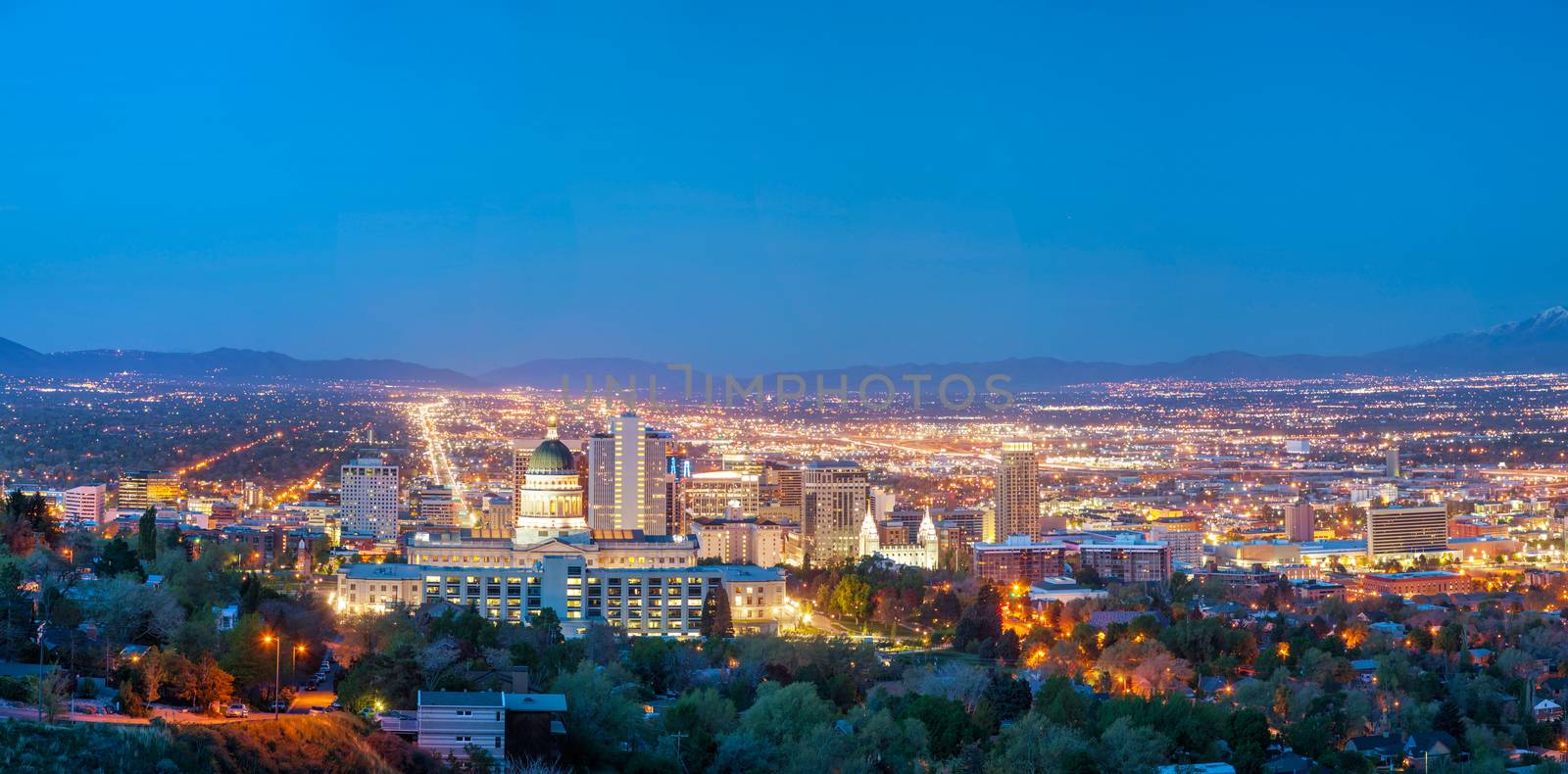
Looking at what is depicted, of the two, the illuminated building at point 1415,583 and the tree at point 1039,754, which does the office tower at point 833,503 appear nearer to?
the illuminated building at point 1415,583

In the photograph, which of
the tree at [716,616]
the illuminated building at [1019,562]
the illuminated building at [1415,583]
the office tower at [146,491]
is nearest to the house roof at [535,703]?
the tree at [716,616]

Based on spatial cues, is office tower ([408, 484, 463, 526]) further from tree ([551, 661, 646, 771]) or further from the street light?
tree ([551, 661, 646, 771])

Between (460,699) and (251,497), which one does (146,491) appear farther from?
(460,699)

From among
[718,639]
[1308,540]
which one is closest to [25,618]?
[718,639]

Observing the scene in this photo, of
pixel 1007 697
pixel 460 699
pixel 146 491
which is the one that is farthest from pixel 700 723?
pixel 146 491

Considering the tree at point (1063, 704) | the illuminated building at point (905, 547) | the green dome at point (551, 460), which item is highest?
the green dome at point (551, 460)

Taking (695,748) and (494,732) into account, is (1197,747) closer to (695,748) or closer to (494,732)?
(695,748)

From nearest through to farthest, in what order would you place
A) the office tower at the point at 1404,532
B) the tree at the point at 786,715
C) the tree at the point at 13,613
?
the tree at the point at 13,613, the tree at the point at 786,715, the office tower at the point at 1404,532
